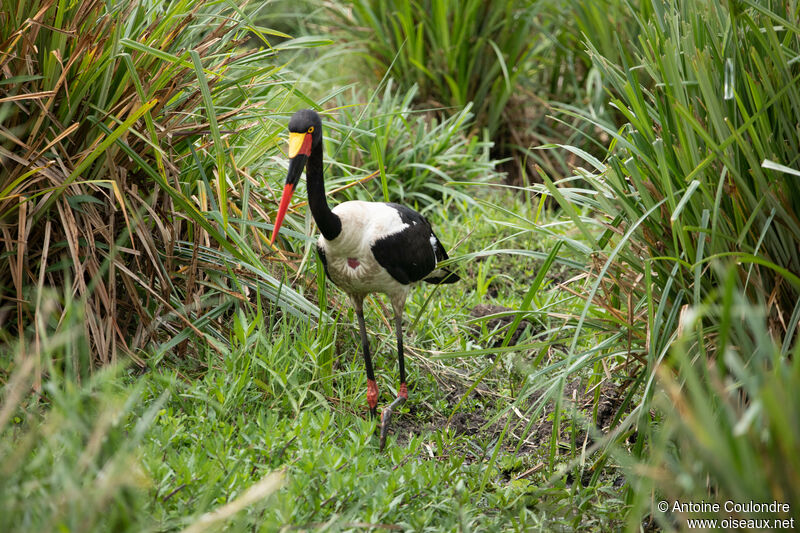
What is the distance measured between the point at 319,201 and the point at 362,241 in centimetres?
27

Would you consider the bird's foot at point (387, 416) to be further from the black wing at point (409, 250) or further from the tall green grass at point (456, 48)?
the tall green grass at point (456, 48)

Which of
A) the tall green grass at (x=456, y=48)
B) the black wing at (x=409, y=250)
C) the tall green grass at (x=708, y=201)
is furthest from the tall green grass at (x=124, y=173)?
the tall green grass at (x=456, y=48)

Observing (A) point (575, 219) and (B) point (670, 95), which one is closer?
(B) point (670, 95)

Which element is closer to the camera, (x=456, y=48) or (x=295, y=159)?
(x=295, y=159)

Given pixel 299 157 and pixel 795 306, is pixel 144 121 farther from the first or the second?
pixel 795 306

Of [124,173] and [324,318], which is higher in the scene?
[124,173]

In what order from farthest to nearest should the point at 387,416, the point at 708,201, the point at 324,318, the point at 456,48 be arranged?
the point at 456,48, the point at 324,318, the point at 387,416, the point at 708,201

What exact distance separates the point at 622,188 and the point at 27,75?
2.10 m

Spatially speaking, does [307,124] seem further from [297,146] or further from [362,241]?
[362,241]

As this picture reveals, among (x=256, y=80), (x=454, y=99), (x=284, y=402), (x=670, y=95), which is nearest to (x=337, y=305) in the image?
(x=284, y=402)

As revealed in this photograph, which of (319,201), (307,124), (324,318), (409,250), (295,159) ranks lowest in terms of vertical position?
(324,318)

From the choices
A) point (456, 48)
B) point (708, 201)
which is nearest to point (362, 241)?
point (708, 201)

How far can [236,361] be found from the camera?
9.45ft

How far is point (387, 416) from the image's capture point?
10.1ft
